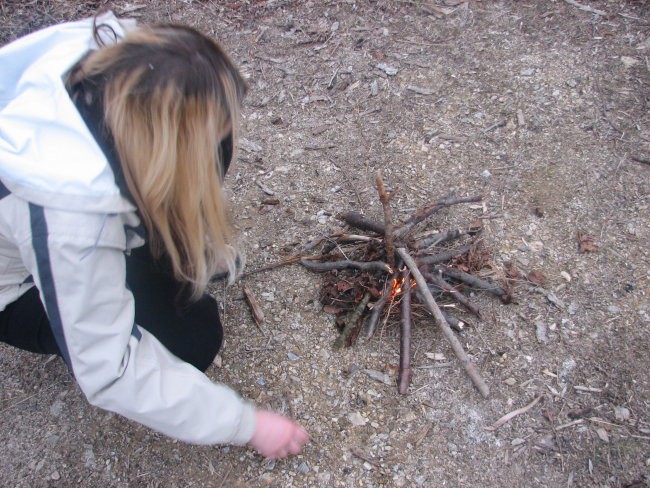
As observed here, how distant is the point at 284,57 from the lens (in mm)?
3877

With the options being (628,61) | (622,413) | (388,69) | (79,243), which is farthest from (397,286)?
(628,61)

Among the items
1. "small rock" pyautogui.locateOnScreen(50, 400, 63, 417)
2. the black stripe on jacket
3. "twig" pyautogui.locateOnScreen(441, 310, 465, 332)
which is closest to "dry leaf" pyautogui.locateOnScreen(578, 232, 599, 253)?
"twig" pyautogui.locateOnScreen(441, 310, 465, 332)

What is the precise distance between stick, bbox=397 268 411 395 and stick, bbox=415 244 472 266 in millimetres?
126

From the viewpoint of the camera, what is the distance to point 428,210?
2641 millimetres

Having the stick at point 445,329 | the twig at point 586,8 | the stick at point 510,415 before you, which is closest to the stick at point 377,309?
the stick at point 445,329

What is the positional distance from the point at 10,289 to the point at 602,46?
3.74m

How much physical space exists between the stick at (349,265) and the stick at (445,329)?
114 mm

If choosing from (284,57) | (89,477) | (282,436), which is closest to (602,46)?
(284,57)

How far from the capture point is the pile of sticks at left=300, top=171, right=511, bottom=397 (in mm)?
2207

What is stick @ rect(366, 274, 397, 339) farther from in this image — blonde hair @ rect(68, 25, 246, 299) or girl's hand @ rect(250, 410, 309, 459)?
blonde hair @ rect(68, 25, 246, 299)

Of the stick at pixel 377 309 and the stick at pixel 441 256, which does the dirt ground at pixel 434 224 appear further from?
the stick at pixel 441 256

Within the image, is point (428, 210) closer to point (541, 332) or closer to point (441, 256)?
point (441, 256)

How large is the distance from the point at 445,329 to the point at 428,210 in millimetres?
699

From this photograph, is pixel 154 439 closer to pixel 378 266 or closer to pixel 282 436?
pixel 282 436
